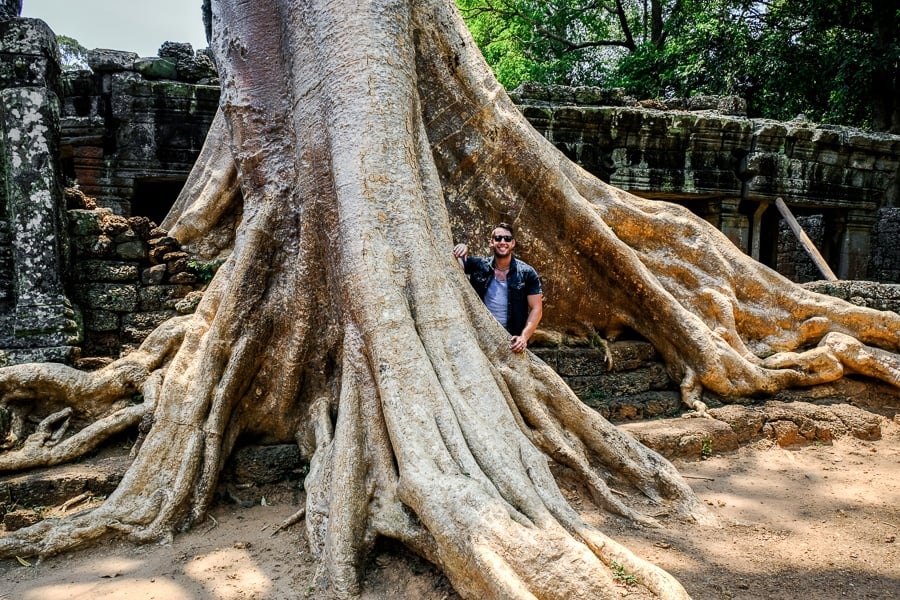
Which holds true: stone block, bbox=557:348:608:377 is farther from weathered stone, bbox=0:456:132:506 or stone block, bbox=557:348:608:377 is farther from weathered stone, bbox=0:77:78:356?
weathered stone, bbox=0:77:78:356

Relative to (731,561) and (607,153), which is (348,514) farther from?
(607,153)

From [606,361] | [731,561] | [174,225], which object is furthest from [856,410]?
[174,225]

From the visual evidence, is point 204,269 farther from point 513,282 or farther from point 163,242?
point 513,282

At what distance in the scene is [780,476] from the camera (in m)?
3.18

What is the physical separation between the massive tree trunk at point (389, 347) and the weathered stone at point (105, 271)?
1.06 metres

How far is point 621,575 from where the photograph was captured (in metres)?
1.76

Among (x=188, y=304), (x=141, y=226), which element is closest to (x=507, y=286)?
(x=188, y=304)

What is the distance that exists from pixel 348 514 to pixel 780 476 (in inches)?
92.5

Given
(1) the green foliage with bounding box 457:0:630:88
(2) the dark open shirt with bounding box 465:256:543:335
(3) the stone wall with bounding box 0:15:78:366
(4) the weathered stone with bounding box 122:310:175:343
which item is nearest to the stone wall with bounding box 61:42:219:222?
(3) the stone wall with bounding box 0:15:78:366

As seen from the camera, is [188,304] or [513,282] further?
[188,304]

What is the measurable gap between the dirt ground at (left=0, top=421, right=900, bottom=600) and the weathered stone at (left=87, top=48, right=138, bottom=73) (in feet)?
18.2

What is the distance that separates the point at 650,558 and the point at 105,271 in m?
3.81

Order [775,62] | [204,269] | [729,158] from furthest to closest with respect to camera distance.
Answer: [775,62]
[729,158]
[204,269]

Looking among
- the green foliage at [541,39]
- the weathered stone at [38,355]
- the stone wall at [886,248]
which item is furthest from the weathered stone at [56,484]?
the green foliage at [541,39]
